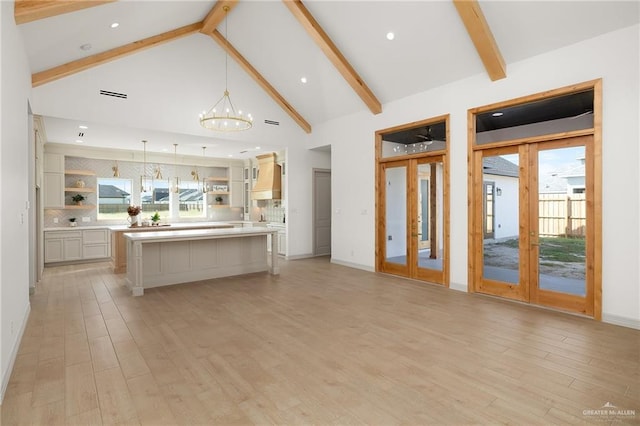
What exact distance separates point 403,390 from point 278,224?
7035 millimetres

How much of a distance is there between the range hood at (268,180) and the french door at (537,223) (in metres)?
5.26

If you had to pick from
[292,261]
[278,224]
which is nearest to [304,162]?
[278,224]

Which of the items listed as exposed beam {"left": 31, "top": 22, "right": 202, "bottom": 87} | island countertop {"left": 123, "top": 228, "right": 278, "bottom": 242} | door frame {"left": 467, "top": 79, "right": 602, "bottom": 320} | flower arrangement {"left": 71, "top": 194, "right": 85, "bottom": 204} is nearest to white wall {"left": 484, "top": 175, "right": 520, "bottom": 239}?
door frame {"left": 467, "top": 79, "right": 602, "bottom": 320}

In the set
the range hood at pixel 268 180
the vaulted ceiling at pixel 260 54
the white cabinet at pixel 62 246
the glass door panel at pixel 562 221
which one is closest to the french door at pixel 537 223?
the glass door panel at pixel 562 221

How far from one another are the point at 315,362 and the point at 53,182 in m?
8.17

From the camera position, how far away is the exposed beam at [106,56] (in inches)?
213

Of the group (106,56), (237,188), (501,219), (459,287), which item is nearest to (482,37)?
(501,219)

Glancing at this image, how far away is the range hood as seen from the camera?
915cm

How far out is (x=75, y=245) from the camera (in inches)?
311

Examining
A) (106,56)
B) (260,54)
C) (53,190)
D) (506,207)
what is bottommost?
(506,207)

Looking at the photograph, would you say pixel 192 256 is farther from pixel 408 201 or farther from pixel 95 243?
pixel 408 201

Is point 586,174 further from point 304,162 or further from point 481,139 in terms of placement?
point 304,162

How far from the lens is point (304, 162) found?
885cm

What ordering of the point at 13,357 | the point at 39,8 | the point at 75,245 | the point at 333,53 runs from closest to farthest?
the point at 13,357
the point at 39,8
the point at 333,53
the point at 75,245
